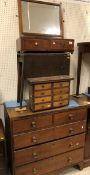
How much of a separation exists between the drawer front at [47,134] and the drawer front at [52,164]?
0.24m

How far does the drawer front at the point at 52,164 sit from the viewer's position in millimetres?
1684

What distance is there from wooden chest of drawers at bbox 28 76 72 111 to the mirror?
0.54 m

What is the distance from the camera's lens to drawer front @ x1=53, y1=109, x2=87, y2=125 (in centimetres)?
168

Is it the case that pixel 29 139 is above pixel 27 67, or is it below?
below

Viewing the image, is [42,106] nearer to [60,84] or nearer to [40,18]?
[60,84]

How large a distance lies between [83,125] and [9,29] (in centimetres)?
129

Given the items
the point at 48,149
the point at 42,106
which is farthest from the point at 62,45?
the point at 48,149

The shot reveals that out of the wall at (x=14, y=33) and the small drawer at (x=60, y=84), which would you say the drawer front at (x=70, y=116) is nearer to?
the small drawer at (x=60, y=84)

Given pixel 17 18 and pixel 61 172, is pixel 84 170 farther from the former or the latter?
pixel 17 18

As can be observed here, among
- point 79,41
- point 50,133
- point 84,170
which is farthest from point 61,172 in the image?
point 79,41

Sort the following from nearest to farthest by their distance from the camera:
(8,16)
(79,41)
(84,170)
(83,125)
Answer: (8,16)
(83,125)
(84,170)
(79,41)

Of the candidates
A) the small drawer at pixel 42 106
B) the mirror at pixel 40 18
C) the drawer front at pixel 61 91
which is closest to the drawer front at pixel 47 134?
the small drawer at pixel 42 106

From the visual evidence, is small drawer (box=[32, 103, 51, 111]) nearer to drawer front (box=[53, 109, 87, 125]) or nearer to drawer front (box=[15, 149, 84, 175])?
drawer front (box=[53, 109, 87, 125])

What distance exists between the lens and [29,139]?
161 cm
